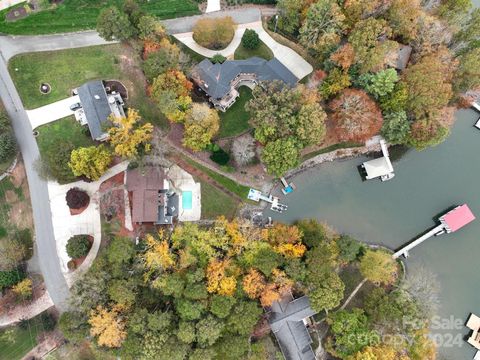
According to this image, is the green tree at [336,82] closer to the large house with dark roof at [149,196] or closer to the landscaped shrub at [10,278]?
the large house with dark roof at [149,196]

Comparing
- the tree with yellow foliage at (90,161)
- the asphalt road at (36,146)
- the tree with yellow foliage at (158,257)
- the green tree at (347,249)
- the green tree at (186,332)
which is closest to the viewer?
the green tree at (186,332)

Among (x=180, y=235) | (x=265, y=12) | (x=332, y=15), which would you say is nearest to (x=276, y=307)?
(x=180, y=235)

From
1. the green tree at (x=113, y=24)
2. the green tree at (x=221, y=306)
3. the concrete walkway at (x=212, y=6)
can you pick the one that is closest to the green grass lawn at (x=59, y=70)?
the green tree at (x=113, y=24)

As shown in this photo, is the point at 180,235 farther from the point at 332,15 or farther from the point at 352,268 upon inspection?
the point at 332,15

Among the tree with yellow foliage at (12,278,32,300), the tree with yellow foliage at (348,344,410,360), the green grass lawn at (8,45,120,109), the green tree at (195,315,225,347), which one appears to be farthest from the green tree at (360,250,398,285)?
the green grass lawn at (8,45,120,109)

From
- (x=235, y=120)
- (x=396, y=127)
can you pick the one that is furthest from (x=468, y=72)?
(x=235, y=120)

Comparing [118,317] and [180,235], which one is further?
[180,235]

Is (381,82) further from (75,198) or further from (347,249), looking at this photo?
(75,198)
